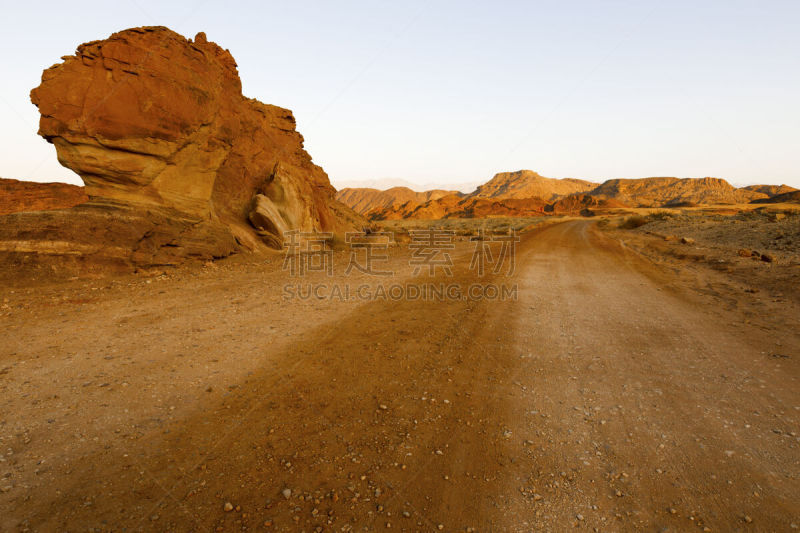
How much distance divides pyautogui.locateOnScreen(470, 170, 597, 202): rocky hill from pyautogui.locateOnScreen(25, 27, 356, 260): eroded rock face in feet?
481

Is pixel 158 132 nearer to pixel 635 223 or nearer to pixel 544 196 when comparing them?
pixel 635 223

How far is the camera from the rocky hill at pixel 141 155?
9.92m

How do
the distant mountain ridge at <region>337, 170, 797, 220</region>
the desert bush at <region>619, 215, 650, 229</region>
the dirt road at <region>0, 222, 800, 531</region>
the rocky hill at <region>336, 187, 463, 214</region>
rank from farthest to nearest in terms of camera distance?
the rocky hill at <region>336, 187, 463, 214</region> → the distant mountain ridge at <region>337, 170, 797, 220</region> → the desert bush at <region>619, 215, 650, 229</region> → the dirt road at <region>0, 222, 800, 531</region>

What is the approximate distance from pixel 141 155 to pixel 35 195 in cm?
1993

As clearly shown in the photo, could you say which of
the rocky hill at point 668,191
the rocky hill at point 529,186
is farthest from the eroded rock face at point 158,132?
the rocky hill at point 529,186

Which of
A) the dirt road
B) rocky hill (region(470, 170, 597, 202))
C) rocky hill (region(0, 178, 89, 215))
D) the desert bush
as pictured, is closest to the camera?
the dirt road

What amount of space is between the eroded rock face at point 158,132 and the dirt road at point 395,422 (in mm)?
6725

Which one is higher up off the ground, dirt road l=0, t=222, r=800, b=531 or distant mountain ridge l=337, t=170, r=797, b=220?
distant mountain ridge l=337, t=170, r=797, b=220

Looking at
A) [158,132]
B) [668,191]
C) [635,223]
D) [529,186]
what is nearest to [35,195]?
[158,132]

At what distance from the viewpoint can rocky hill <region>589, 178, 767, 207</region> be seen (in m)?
111

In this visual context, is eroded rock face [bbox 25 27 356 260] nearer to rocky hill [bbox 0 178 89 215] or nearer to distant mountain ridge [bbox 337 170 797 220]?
rocky hill [bbox 0 178 89 215]

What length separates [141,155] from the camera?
1221 centimetres

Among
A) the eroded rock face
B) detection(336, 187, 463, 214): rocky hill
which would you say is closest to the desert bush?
the eroded rock face

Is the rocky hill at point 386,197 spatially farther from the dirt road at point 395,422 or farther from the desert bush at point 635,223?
the dirt road at point 395,422
